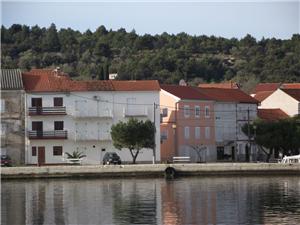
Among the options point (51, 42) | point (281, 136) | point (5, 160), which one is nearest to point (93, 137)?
point (5, 160)

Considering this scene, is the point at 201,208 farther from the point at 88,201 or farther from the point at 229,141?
the point at 229,141

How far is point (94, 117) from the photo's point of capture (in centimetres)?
8988

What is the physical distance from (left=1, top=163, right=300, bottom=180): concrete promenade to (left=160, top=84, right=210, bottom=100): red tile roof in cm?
1934

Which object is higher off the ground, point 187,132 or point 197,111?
point 197,111

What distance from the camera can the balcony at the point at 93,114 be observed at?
89.2 meters

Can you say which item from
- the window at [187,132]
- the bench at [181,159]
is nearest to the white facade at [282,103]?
the window at [187,132]

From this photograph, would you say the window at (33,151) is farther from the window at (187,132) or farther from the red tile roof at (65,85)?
the window at (187,132)

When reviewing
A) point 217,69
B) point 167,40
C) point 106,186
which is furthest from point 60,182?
point 167,40

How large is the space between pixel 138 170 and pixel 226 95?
→ 101 feet

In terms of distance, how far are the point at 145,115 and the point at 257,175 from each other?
17485 mm

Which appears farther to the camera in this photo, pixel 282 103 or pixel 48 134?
pixel 282 103

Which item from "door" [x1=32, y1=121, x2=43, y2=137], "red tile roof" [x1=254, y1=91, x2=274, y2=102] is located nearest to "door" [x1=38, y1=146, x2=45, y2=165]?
"door" [x1=32, y1=121, x2=43, y2=137]

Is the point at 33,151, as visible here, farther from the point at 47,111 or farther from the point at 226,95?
the point at 226,95

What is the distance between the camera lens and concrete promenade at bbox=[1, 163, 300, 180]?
75188 millimetres
